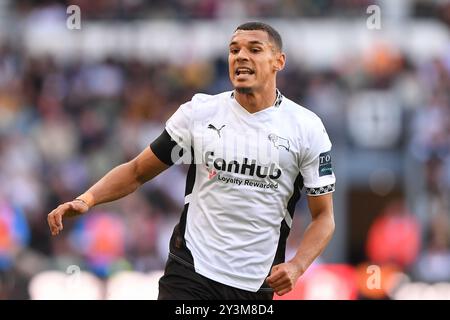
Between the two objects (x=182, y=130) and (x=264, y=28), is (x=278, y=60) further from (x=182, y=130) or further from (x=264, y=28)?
(x=182, y=130)

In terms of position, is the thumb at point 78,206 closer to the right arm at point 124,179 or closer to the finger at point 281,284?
the right arm at point 124,179

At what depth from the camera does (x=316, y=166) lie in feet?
22.7

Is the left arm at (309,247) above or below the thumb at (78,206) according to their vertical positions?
below

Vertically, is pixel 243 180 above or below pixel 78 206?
above

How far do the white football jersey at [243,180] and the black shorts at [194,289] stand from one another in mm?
39

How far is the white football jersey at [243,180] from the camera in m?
6.83

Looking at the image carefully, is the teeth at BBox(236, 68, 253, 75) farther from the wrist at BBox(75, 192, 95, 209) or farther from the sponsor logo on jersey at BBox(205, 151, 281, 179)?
the wrist at BBox(75, 192, 95, 209)

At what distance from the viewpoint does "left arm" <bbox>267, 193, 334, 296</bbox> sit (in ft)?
21.2

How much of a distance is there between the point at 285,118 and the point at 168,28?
9.99m

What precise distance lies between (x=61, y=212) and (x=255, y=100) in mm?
1401

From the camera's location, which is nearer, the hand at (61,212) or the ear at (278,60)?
the hand at (61,212)

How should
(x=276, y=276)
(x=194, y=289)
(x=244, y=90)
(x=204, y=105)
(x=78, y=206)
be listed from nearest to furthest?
(x=276, y=276) < (x=78, y=206) < (x=194, y=289) < (x=244, y=90) < (x=204, y=105)

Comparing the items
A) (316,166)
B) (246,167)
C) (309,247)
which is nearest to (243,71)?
(246,167)

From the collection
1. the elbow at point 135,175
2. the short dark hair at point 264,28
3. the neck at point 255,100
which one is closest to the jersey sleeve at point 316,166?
the neck at point 255,100
